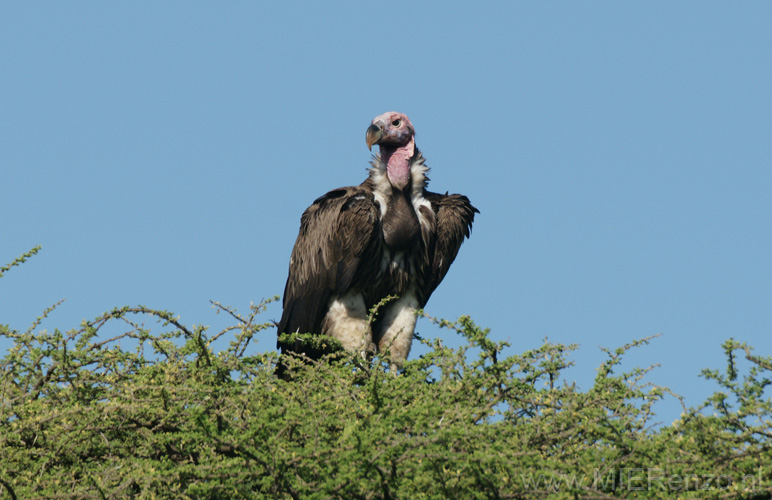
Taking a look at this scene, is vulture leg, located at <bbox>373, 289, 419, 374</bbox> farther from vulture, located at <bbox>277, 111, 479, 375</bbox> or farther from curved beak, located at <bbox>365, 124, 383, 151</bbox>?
curved beak, located at <bbox>365, 124, 383, 151</bbox>

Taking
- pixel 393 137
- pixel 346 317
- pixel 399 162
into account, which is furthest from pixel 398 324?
pixel 393 137

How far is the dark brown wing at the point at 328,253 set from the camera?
26.1 ft

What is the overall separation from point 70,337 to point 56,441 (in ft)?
1.70

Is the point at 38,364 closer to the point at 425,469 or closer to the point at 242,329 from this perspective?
the point at 242,329

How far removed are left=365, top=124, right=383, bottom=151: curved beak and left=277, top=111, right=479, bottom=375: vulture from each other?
26 centimetres

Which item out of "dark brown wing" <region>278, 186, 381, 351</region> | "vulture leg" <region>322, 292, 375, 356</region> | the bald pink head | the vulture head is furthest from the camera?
the bald pink head

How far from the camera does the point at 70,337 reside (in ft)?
16.5

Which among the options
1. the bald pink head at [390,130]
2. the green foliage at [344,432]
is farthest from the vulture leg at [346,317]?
the green foliage at [344,432]

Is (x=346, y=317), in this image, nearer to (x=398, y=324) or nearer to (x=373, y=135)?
(x=398, y=324)

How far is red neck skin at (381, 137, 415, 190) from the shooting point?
8.34 meters

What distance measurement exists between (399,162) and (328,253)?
3.29 ft

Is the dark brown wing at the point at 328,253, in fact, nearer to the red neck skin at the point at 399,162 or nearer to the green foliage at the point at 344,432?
the red neck skin at the point at 399,162

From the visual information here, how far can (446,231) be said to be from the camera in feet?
27.0

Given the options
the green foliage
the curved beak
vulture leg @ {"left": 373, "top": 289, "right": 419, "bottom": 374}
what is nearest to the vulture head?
the curved beak
